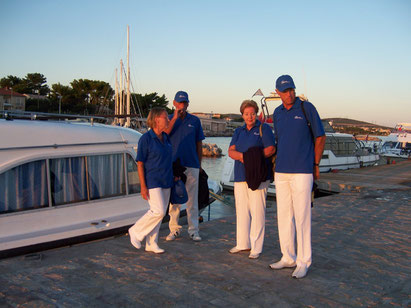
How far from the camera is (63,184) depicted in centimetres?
600

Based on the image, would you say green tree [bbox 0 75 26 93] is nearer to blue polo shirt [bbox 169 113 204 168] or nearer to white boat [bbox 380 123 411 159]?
white boat [bbox 380 123 411 159]

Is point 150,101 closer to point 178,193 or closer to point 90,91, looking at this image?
point 90,91

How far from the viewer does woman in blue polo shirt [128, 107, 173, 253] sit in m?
5.12

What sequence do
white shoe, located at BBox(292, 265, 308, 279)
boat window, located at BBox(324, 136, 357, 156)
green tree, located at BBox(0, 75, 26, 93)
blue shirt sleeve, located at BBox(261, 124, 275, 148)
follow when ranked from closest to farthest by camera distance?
1. white shoe, located at BBox(292, 265, 308, 279)
2. blue shirt sleeve, located at BBox(261, 124, 275, 148)
3. boat window, located at BBox(324, 136, 357, 156)
4. green tree, located at BBox(0, 75, 26, 93)

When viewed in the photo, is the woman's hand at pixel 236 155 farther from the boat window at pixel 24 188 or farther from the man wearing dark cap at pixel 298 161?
the boat window at pixel 24 188

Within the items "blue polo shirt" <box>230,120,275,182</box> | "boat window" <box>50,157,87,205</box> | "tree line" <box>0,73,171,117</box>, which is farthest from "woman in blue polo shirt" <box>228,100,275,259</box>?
"tree line" <box>0,73,171,117</box>

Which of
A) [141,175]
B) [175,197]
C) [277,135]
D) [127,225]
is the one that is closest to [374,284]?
[277,135]

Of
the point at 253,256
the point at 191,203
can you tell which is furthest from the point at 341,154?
the point at 253,256

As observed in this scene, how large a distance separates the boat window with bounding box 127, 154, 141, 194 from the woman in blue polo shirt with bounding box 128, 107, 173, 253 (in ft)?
5.76

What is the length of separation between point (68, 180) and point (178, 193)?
70.8 inches

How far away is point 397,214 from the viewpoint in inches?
347

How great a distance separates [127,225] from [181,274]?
241 centimetres

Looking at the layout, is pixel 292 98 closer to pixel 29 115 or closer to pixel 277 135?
pixel 277 135

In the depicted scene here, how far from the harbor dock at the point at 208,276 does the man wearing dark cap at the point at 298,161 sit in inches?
17.2
